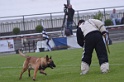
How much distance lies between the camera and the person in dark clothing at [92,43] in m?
12.4

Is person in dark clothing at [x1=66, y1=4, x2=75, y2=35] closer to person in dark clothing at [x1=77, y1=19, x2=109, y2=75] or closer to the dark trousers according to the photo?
person in dark clothing at [x1=77, y1=19, x2=109, y2=75]

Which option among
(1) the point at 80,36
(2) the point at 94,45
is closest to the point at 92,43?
(2) the point at 94,45

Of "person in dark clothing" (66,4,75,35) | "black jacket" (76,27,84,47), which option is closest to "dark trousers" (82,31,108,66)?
"black jacket" (76,27,84,47)

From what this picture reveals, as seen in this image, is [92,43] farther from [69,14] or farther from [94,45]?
[69,14]

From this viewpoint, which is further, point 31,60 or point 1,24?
point 1,24

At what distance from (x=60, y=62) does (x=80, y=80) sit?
5742mm

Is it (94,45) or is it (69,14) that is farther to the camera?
→ (69,14)

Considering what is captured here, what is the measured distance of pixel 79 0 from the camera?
133 feet

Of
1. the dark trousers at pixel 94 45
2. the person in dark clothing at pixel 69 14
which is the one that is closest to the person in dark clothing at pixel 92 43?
the dark trousers at pixel 94 45

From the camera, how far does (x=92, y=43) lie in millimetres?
12531

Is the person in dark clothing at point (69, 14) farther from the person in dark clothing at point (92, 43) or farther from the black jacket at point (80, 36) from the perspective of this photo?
the person in dark clothing at point (92, 43)

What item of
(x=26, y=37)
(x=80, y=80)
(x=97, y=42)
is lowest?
(x=26, y=37)

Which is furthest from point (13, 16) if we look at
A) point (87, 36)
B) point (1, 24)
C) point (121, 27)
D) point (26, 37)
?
point (87, 36)

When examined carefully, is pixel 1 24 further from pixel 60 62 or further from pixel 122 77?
pixel 122 77
